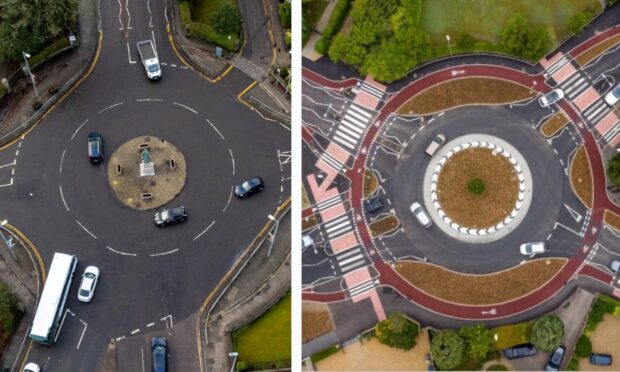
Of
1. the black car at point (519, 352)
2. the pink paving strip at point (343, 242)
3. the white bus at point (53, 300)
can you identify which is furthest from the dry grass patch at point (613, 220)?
the white bus at point (53, 300)

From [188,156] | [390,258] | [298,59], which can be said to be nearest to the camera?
[298,59]

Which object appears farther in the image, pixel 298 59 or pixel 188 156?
pixel 188 156

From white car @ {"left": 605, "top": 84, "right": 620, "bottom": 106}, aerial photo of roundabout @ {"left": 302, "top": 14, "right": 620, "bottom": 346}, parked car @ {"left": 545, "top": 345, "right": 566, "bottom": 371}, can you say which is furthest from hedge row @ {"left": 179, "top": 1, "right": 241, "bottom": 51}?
parked car @ {"left": 545, "top": 345, "right": 566, "bottom": 371}

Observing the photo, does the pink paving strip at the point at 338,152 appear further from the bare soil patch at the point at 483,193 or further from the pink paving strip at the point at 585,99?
the pink paving strip at the point at 585,99

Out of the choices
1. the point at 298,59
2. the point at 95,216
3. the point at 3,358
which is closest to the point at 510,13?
the point at 298,59

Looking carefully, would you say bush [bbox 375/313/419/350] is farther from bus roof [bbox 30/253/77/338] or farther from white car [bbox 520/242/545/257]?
bus roof [bbox 30/253/77/338]

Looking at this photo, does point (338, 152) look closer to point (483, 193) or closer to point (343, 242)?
point (343, 242)

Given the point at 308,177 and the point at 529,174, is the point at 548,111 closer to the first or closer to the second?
the point at 529,174

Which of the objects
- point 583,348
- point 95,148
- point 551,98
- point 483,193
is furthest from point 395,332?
point 95,148
